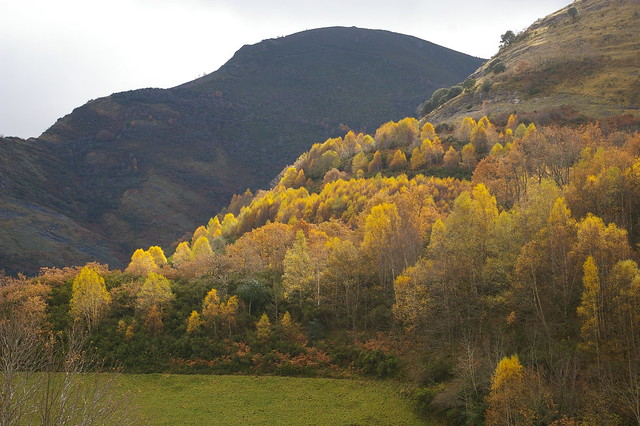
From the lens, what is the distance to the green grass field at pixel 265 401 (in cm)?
4281

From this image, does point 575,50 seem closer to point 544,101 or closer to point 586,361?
point 544,101

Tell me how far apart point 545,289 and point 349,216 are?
4842 cm

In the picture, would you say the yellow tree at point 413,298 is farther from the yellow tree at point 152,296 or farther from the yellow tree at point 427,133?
the yellow tree at point 427,133

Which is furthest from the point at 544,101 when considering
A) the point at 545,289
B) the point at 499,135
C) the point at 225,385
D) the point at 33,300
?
the point at 33,300

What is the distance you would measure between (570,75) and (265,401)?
143 meters

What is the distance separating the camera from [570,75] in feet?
479

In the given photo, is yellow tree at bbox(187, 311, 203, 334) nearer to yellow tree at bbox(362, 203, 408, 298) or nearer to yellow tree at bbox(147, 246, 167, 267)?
yellow tree at bbox(362, 203, 408, 298)

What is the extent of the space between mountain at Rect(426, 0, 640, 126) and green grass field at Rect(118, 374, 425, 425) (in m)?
96.1

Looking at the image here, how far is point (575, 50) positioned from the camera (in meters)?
157

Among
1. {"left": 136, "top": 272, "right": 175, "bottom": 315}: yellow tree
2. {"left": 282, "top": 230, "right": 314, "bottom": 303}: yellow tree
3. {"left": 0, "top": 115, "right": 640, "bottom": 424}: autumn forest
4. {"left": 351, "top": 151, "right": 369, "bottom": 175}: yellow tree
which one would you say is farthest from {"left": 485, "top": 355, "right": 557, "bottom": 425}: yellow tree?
{"left": 351, "top": 151, "right": 369, "bottom": 175}: yellow tree

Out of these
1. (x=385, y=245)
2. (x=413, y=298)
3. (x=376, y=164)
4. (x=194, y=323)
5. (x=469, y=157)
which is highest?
(x=376, y=164)

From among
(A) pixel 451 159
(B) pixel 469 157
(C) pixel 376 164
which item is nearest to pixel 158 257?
(C) pixel 376 164

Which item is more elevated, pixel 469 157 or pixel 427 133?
pixel 427 133

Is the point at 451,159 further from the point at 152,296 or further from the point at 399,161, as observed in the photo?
the point at 152,296
